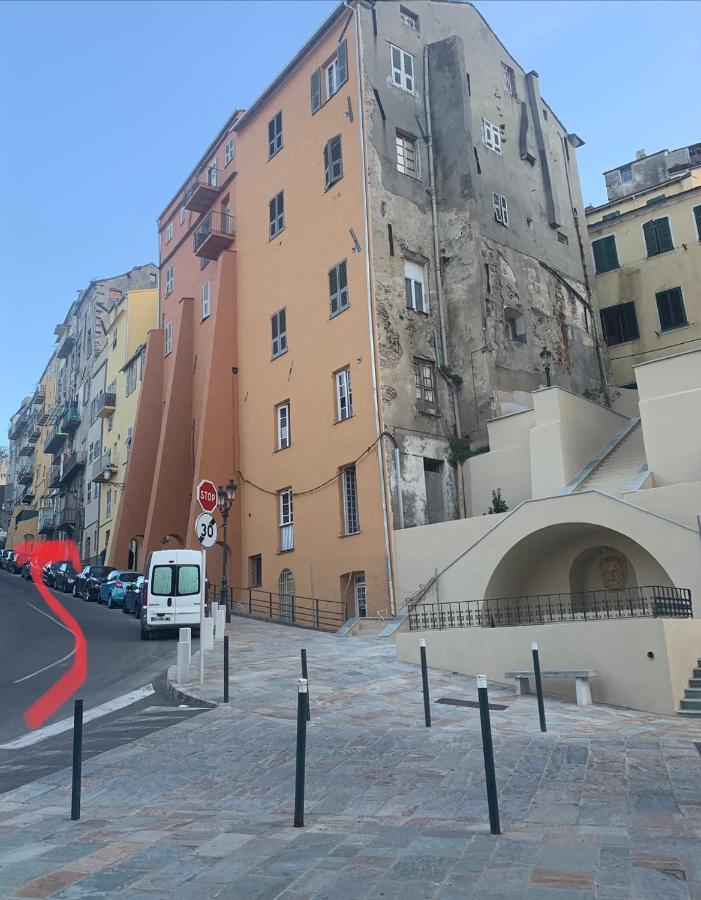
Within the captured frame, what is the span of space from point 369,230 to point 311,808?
21546 millimetres

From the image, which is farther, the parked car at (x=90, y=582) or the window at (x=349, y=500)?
the parked car at (x=90, y=582)

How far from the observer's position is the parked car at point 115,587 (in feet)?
97.7

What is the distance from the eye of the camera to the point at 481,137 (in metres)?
29.9

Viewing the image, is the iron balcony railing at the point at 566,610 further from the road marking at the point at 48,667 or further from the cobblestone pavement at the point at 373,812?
the road marking at the point at 48,667

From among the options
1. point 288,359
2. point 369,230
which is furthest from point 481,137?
point 288,359

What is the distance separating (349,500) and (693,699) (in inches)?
583

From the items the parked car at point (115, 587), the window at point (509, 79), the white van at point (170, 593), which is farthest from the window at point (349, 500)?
the window at point (509, 79)

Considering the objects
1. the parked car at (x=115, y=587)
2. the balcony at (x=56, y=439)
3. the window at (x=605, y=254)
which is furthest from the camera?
the balcony at (x=56, y=439)

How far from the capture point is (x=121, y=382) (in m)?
47.2

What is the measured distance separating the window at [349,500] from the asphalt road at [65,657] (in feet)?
20.9

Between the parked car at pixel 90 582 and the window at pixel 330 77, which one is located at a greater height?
the window at pixel 330 77

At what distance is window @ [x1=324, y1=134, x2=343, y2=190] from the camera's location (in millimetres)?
27442

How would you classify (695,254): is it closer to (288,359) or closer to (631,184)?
(631,184)

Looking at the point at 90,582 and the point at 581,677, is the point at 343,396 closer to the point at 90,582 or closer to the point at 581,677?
the point at 581,677
